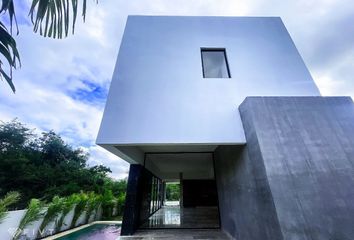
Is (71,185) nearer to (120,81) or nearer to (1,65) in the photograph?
(120,81)

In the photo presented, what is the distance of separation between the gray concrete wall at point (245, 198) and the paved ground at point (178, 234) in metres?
0.35

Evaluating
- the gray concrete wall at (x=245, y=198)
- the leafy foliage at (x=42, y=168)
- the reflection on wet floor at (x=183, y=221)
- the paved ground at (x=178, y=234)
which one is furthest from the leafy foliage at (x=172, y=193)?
the gray concrete wall at (x=245, y=198)

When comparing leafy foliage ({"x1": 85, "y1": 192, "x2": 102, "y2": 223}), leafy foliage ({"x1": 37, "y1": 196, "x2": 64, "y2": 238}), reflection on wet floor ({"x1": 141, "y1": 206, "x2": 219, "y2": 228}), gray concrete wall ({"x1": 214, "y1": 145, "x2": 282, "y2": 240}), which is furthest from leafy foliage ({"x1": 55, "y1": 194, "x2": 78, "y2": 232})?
gray concrete wall ({"x1": 214, "y1": 145, "x2": 282, "y2": 240})

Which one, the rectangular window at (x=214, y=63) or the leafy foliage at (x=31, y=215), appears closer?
the rectangular window at (x=214, y=63)

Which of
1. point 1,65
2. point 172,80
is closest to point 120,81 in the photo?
point 172,80

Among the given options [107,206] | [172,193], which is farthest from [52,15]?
[172,193]

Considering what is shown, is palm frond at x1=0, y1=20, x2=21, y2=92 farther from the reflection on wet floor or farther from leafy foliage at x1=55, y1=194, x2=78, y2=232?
leafy foliage at x1=55, y1=194, x2=78, y2=232

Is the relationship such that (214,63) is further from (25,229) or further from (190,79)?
(25,229)

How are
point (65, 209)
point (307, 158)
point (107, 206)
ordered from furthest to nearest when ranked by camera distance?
point (107, 206) → point (65, 209) → point (307, 158)

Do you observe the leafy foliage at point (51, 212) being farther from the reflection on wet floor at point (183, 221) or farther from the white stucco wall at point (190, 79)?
the white stucco wall at point (190, 79)

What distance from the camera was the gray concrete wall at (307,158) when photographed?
2170mm

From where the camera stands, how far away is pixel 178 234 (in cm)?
491

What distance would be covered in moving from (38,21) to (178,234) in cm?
560

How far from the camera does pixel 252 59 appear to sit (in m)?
4.25
